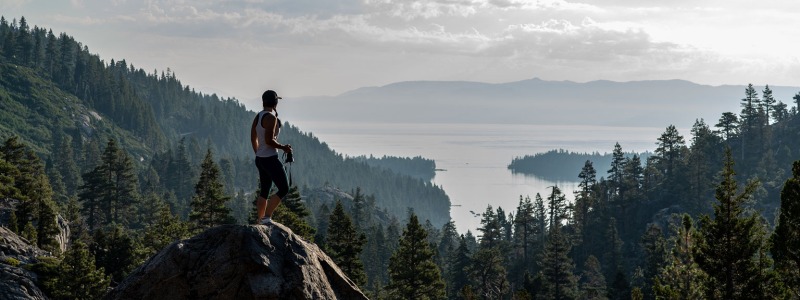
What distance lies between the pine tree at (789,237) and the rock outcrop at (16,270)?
114ft

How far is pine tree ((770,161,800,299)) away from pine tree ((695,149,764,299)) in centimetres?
101

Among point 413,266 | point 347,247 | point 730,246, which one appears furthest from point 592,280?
point 730,246

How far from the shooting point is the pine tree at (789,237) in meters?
28.8

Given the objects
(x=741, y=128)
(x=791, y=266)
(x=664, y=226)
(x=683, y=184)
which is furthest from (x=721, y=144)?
(x=791, y=266)

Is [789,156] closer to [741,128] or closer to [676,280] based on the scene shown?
[741,128]

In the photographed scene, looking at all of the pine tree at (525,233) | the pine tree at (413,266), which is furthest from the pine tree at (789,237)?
the pine tree at (525,233)

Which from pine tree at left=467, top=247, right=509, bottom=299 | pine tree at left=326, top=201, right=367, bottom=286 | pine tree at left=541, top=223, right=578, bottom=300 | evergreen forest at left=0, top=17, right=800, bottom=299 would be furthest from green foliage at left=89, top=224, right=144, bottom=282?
pine tree at left=541, top=223, right=578, bottom=300

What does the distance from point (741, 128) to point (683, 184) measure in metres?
24.4

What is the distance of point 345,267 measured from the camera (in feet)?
149

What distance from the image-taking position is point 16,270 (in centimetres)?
3691

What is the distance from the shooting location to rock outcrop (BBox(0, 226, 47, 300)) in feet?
117

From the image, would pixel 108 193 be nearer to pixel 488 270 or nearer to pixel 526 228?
pixel 488 270

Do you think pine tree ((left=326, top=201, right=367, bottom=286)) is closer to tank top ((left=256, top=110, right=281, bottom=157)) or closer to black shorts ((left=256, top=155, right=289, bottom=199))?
black shorts ((left=256, top=155, right=289, bottom=199))

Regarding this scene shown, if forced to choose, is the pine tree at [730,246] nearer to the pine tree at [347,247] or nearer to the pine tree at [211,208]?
the pine tree at [347,247]
